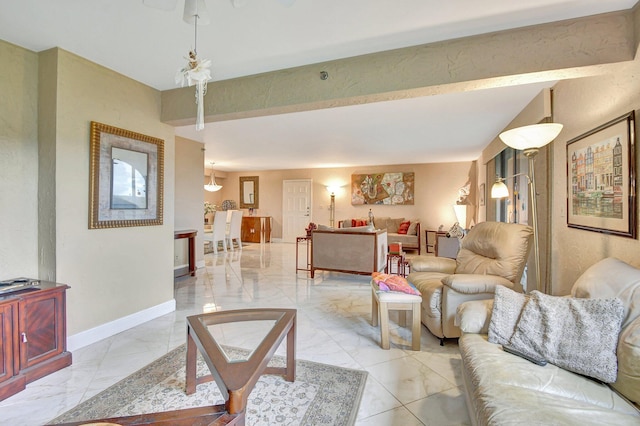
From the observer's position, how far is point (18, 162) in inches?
88.0

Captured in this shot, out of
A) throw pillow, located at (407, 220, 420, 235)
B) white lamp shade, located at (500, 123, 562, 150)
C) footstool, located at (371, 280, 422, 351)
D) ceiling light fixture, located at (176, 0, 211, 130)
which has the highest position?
ceiling light fixture, located at (176, 0, 211, 130)

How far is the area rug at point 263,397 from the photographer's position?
1609mm

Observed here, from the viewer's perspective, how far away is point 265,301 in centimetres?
360

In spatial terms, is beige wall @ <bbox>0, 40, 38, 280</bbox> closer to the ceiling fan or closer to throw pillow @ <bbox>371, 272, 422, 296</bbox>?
the ceiling fan

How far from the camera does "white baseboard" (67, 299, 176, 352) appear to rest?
2.38m

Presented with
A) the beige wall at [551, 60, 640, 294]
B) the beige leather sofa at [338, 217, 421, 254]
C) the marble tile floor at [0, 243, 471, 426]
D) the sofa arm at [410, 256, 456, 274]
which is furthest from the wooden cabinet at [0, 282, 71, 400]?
the beige leather sofa at [338, 217, 421, 254]

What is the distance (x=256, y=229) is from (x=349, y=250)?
533 cm

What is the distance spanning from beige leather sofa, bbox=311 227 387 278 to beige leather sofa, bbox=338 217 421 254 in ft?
8.07

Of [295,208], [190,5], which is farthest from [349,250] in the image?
[295,208]

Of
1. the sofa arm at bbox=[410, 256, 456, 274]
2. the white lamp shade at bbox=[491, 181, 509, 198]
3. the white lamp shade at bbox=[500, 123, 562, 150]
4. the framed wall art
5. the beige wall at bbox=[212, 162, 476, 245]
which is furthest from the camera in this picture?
the framed wall art

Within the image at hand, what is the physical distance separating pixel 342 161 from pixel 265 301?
194 inches

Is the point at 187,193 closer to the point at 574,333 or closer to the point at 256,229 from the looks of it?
the point at 256,229

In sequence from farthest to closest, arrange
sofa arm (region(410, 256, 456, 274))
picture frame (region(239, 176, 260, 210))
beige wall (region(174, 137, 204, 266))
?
picture frame (region(239, 176, 260, 210)) → beige wall (region(174, 137, 204, 266)) → sofa arm (region(410, 256, 456, 274))

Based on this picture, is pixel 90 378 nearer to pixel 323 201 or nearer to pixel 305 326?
pixel 305 326
